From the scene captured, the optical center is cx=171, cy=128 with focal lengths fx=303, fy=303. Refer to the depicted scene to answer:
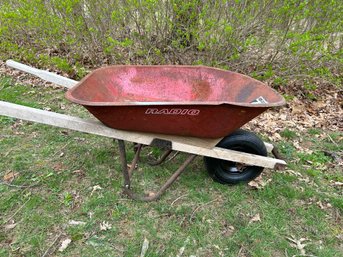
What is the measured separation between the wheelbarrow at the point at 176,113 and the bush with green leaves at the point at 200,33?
1162mm

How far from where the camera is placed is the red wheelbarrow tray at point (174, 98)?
2.23 metres

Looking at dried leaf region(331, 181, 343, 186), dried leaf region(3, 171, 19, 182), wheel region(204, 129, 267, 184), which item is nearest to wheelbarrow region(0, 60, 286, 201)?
wheel region(204, 129, 267, 184)

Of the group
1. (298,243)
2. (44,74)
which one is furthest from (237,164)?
(44,74)

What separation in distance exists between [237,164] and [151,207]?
918 millimetres

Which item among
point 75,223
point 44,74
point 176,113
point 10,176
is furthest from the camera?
point 10,176

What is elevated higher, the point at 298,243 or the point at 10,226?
the point at 10,226

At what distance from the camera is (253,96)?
2.73m

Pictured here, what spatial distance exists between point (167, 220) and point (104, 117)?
1039mm

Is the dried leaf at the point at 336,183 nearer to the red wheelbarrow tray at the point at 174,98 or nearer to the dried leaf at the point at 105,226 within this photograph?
the red wheelbarrow tray at the point at 174,98

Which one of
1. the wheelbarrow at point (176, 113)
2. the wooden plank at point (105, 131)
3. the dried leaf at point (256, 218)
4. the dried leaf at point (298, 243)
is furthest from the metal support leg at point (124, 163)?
the dried leaf at point (298, 243)

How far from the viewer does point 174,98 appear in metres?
3.08

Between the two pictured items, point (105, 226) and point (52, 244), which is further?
point (105, 226)

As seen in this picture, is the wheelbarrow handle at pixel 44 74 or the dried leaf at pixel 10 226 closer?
the dried leaf at pixel 10 226

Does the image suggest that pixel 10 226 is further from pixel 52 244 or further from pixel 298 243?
pixel 298 243
